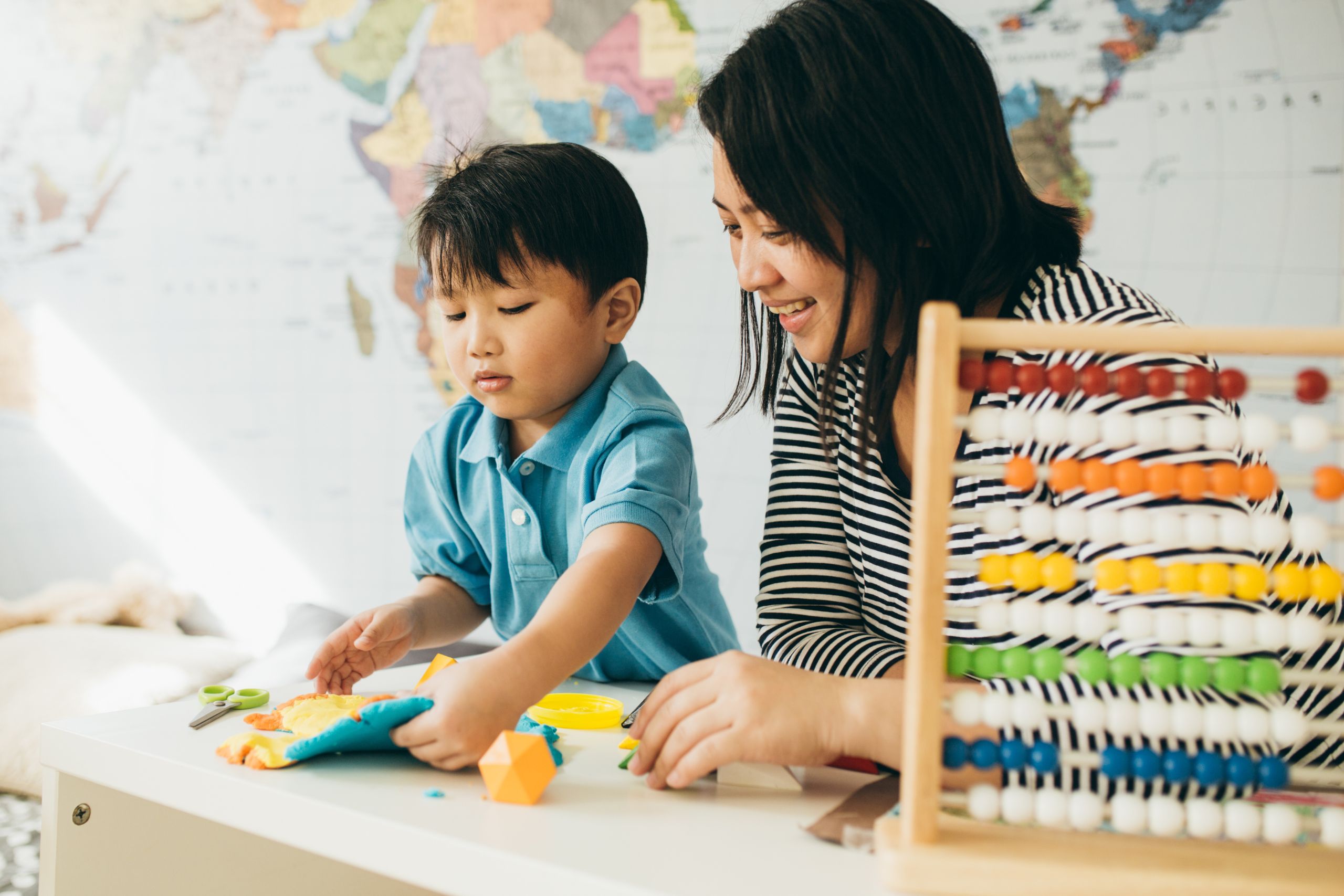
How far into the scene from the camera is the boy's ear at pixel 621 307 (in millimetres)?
1137

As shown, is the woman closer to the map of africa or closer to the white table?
the white table

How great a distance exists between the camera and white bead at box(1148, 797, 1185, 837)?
521mm

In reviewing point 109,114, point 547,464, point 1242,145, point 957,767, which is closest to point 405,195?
point 109,114

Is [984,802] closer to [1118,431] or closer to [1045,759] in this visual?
[1045,759]

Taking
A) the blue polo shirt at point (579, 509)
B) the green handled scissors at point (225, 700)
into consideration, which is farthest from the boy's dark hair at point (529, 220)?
the green handled scissors at point (225, 700)

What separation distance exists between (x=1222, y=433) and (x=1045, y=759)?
0.66 ft

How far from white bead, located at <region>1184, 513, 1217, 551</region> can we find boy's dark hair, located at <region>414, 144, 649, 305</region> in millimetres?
700

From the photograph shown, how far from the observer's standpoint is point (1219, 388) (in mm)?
542

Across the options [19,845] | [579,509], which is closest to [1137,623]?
[579,509]

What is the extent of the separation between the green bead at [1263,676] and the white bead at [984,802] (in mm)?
146

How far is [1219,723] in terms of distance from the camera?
1.77ft

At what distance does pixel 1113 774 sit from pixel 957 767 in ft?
0.28

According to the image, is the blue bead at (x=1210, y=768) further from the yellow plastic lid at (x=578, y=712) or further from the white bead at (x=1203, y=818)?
the yellow plastic lid at (x=578, y=712)

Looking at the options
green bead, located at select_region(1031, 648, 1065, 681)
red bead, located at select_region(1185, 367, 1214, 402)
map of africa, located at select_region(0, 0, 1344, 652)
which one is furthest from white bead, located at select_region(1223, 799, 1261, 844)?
map of africa, located at select_region(0, 0, 1344, 652)
